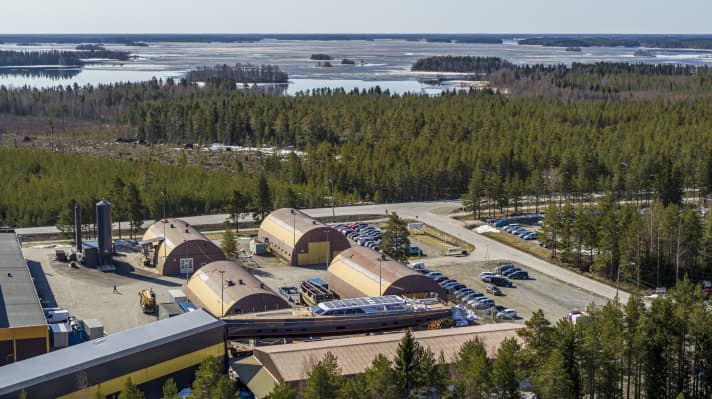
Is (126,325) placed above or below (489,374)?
below

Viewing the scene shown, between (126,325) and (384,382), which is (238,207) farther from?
(384,382)

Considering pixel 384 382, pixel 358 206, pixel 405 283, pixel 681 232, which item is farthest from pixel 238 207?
pixel 384 382

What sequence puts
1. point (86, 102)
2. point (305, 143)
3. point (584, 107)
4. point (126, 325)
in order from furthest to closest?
point (86, 102) → point (584, 107) → point (305, 143) → point (126, 325)

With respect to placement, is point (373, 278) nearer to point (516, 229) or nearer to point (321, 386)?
point (321, 386)

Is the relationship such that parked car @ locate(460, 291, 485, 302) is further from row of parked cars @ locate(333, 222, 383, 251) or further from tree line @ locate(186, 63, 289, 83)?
tree line @ locate(186, 63, 289, 83)

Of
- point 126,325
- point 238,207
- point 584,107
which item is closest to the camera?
point 126,325

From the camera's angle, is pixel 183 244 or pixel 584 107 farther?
pixel 584 107
